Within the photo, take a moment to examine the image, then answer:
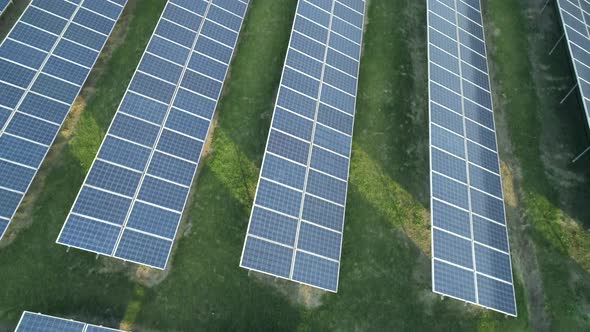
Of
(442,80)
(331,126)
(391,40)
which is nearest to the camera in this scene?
(331,126)

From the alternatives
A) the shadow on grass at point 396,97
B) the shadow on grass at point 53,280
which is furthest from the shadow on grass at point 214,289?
the shadow on grass at point 396,97

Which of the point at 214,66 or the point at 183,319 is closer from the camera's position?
the point at 183,319

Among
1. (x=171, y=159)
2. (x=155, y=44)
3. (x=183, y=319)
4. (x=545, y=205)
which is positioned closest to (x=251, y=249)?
(x=183, y=319)

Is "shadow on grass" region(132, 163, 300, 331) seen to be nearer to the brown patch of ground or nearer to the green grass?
the brown patch of ground

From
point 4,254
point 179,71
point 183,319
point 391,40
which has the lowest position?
point 4,254

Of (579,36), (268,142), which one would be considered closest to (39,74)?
(268,142)

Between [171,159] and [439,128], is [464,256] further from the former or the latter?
[171,159]

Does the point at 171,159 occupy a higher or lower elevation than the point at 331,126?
lower
